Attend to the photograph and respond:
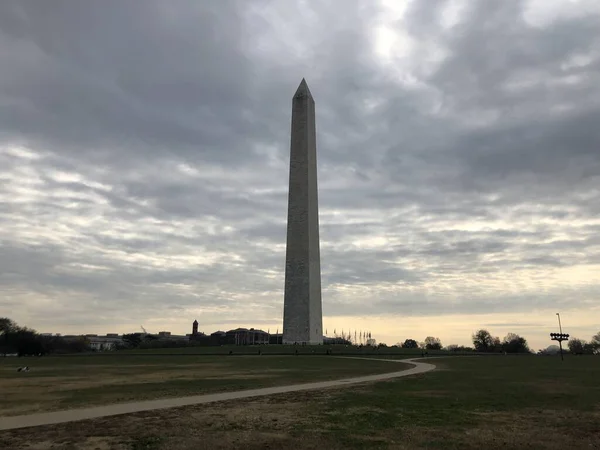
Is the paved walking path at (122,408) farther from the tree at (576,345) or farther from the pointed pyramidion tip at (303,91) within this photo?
the tree at (576,345)

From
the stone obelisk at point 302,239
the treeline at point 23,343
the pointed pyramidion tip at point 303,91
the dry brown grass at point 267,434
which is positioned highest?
the pointed pyramidion tip at point 303,91

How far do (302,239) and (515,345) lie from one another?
69409 mm

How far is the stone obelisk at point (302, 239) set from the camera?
64.3m

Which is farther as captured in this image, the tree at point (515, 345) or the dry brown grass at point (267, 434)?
the tree at point (515, 345)

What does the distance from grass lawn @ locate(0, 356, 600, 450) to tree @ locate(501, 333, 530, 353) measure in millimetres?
90731

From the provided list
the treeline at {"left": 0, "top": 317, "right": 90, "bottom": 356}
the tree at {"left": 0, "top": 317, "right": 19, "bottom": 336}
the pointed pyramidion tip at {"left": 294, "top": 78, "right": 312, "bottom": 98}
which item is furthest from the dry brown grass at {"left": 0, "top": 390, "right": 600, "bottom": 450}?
the tree at {"left": 0, "top": 317, "right": 19, "bottom": 336}

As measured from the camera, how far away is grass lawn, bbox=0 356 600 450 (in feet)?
33.2

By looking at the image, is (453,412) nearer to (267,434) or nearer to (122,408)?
(267,434)

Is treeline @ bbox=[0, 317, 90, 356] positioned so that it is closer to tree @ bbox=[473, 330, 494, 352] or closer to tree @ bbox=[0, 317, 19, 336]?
tree @ bbox=[0, 317, 19, 336]

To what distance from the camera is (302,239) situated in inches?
2547

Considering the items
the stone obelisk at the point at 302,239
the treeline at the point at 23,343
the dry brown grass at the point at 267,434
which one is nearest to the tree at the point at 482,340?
the stone obelisk at the point at 302,239

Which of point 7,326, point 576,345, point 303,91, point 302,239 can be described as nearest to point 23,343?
point 7,326

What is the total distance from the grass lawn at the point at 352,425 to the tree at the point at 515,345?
90731 millimetres

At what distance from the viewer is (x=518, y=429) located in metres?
11.6
